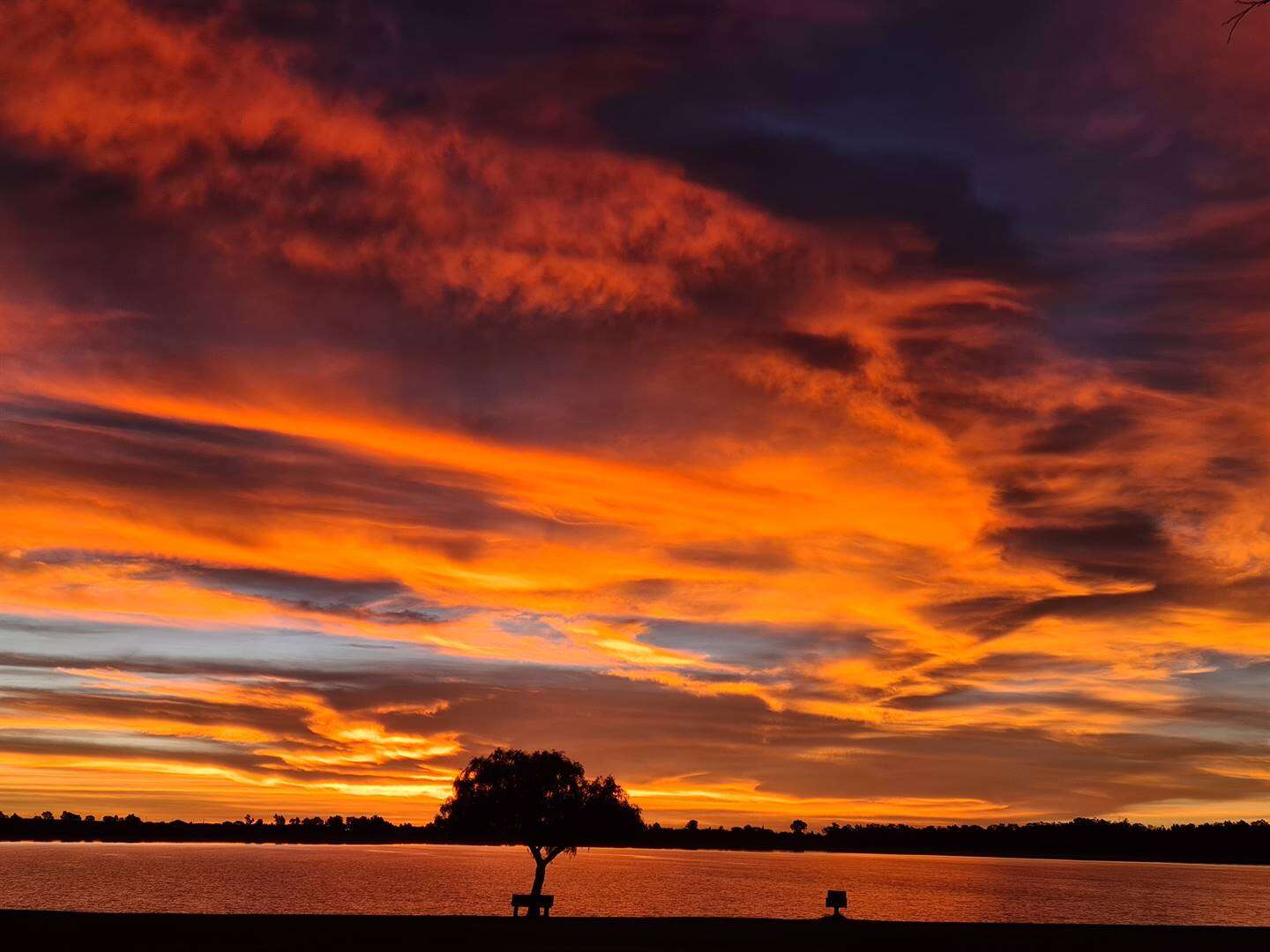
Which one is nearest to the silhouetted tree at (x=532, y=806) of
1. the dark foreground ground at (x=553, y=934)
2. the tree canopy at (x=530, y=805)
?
the tree canopy at (x=530, y=805)

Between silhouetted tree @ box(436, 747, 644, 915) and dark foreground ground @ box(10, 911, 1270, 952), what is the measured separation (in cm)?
2521

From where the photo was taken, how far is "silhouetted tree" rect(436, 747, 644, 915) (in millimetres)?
70562

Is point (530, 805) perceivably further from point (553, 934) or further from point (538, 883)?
point (553, 934)

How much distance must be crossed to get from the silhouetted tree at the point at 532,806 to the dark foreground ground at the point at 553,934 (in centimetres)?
2521

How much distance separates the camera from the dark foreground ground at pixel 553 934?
33156 mm

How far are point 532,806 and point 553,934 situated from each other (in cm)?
3413

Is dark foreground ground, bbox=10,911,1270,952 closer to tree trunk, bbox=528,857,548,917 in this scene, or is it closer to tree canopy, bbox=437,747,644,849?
tree trunk, bbox=528,857,548,917

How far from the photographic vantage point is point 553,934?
3741cm

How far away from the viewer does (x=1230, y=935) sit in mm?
42844

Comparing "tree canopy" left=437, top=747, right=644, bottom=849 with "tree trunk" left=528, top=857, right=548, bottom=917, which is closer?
"tree trunk" left=528, top=857, right=548, bottom=917

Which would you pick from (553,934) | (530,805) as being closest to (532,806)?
(530,805)

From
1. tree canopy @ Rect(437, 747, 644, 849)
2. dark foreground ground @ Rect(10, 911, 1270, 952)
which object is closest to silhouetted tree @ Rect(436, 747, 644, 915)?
tree canopy @ Rect(437, 747, 644, 849)

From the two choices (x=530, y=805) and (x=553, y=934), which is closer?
(x=553, y=934)

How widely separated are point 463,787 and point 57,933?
39.0m
